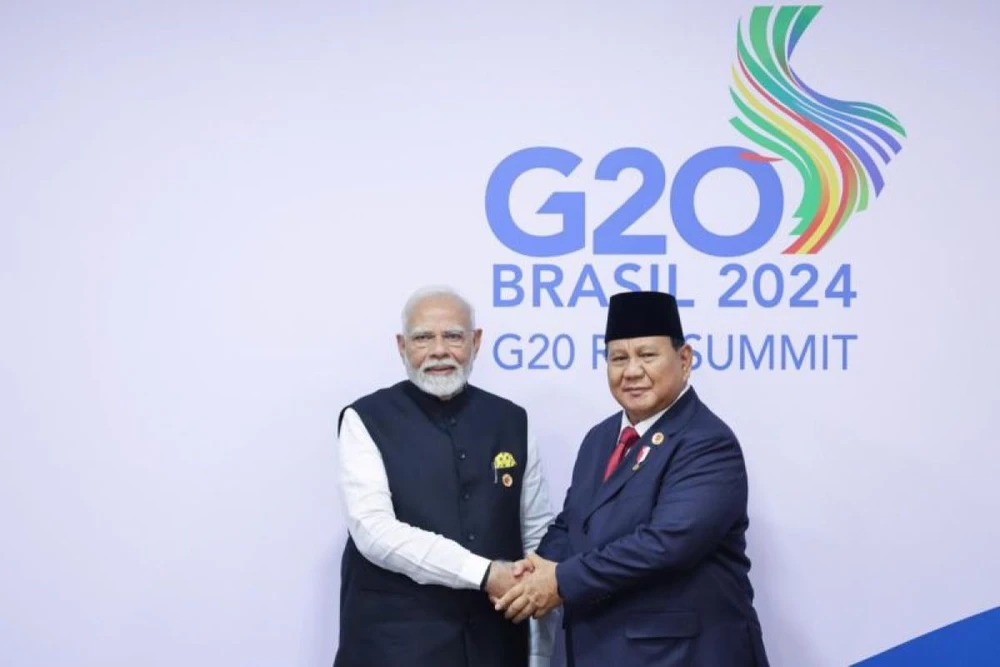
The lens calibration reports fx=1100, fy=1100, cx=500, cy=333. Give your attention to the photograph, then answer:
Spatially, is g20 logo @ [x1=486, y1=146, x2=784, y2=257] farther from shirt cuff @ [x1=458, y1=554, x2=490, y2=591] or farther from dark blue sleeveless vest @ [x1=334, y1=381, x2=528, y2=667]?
shirt cuff @ [x1=458, y1=554, x2=490, y2=591]

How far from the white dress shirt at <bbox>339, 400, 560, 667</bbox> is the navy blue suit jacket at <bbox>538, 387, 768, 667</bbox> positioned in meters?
0.25

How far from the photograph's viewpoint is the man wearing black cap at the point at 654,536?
8.04ft

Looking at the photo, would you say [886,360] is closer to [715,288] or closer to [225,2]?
[715,288]

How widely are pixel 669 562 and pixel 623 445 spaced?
0.36 m

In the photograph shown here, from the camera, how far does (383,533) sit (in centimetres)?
267

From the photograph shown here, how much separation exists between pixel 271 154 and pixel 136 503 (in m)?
1.12

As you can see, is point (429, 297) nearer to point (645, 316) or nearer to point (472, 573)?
point (645, 316)

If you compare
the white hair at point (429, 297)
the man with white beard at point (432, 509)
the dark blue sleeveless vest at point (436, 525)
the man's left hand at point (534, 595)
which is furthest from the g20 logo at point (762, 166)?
the man's left hand at point (534, 595)

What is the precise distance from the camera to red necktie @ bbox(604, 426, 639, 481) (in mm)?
2686

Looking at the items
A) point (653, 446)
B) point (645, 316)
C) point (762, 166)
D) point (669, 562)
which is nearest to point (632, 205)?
point (762, 166)

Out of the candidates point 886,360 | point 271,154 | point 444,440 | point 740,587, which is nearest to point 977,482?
point 886,360

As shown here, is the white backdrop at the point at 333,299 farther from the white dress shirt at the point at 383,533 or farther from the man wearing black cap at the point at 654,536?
the man wearing black cap at the point at 654,536

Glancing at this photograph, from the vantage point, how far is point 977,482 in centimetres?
333

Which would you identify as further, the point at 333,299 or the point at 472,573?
the point at 333,299
